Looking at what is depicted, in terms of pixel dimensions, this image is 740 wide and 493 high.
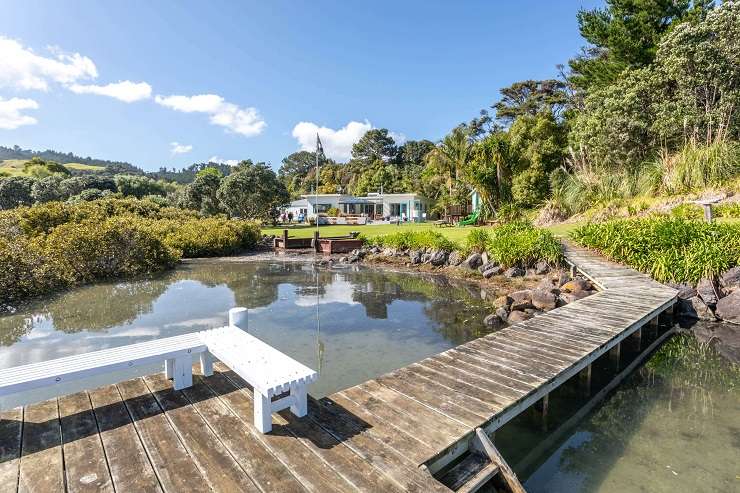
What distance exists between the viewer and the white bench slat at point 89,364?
2885mm

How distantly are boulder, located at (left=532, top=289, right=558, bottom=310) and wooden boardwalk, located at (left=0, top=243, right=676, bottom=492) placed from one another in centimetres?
396

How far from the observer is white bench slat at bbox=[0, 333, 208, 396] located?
288 centimetres

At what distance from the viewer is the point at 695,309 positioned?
8.20 metres

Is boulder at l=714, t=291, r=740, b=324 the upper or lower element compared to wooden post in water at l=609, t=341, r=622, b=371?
upper

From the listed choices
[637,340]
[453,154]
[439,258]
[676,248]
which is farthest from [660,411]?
[453,154]

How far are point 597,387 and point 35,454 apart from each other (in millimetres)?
5714

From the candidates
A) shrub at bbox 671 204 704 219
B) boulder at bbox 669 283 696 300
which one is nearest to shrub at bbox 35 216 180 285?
boulder at bbox 669 283 696 300

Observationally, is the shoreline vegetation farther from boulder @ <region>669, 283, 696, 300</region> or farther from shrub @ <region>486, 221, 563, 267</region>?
boulder @ <region>669, 283, 696, 300</region>

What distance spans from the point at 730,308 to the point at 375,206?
117ft

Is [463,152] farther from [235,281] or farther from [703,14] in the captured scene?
[235,281]

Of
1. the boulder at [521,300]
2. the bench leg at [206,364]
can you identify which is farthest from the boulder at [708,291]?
the bench leg at [206,364]

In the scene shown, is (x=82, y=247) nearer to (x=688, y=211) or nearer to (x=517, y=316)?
(x=517, y=316)

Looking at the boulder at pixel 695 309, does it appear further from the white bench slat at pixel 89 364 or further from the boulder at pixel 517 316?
the white bench slat at pixel 89 364

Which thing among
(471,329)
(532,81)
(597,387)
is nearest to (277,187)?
(532,81)
